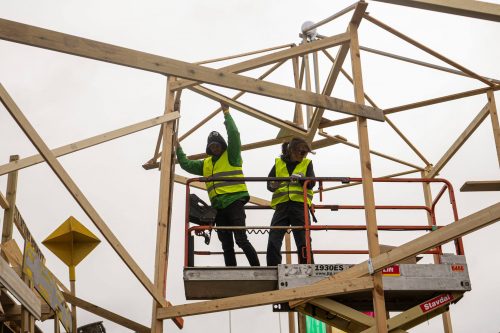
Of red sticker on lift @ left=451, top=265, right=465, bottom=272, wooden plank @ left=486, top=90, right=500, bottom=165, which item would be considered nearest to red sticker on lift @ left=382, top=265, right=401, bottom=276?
red sticker on lift @ left=451, top=265, right=465, bottom=272

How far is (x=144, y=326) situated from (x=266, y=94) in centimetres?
391

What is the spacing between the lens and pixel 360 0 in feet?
32.5

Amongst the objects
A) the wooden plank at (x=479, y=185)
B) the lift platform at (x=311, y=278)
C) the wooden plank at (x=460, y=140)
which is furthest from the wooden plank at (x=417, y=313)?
the wooden plank at (x=460, y=140)

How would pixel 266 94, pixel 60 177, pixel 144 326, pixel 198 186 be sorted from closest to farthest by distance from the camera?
pixel 60 177 < pixel 266 94 < pixel 144 326 < pixel 198 186

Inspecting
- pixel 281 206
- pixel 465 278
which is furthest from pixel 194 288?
pixel 465 278

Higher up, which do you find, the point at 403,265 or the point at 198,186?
the point at 198,186

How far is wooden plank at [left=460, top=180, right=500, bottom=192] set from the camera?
32.9ft

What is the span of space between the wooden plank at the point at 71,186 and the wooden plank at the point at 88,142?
2145 mm

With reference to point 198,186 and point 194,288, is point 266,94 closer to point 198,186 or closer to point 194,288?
point 194,288

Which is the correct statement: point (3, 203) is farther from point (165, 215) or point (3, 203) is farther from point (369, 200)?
Result: point (369, 200)

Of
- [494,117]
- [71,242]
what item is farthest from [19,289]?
[494,117]

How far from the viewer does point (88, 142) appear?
1063cm

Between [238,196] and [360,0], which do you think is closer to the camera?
[360,0]

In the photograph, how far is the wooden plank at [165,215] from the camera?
31.0ft
